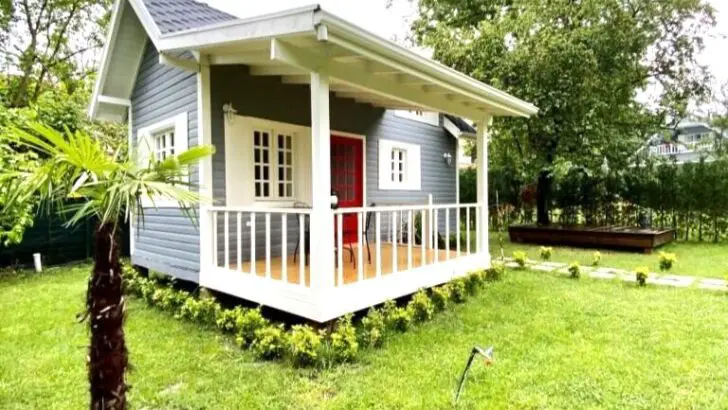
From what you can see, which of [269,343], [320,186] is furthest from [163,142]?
[269,343]

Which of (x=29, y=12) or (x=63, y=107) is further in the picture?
(x=29, y=12)

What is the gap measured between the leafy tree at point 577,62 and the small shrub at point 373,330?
6590 millimetres

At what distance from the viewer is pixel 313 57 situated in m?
3.98

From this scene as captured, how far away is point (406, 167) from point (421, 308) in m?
4.79

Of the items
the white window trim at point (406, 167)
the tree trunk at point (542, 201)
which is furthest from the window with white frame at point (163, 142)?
the tree trunk at point (542, 201)

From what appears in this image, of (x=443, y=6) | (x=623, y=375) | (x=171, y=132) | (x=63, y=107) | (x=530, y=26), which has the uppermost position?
(x=443, y=6)

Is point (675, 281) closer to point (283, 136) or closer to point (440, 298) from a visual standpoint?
point (440, 298)

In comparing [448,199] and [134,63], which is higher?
[134,63]

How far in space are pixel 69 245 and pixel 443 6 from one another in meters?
11.7

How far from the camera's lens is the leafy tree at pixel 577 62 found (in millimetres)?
9445

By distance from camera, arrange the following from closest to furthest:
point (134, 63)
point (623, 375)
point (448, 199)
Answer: point (623, 375) < point (134, 63) < point (448, 199)

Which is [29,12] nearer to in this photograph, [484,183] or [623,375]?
[484,183]

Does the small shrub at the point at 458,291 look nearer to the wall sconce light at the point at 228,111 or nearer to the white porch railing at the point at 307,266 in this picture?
the white porch railing at the point at 307,266

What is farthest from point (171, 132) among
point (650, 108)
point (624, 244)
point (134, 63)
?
point (650, 108)
